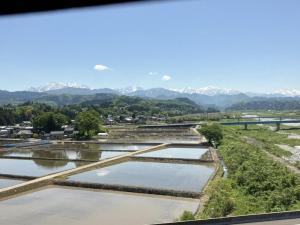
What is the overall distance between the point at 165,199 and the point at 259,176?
4.73 meters

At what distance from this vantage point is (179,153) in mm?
31969

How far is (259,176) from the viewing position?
17.6 meters

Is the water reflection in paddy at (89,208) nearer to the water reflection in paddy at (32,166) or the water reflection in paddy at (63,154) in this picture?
the water reflection in paddy at (32,166)

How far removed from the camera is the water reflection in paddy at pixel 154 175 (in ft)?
61.2

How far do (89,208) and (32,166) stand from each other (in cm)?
1252

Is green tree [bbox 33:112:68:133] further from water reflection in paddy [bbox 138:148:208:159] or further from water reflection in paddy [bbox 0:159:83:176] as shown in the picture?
water reflection in paddy [bbox 0:159:83:176]

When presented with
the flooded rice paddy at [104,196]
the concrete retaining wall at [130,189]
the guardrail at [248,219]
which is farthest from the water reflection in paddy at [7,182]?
the guardrail at [248,219]

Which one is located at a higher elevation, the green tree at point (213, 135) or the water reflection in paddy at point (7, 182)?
the green tree at point (213, 135)

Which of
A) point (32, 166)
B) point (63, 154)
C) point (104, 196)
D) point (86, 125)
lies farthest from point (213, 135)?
point (104, 196)

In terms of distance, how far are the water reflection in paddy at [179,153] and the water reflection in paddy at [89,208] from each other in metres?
13.2

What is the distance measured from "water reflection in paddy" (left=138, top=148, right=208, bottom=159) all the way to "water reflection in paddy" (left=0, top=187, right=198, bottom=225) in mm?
13222

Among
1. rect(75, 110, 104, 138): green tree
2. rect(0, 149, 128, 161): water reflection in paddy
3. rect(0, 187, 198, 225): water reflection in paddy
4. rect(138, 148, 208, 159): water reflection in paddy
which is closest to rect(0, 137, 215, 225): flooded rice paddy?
rect(0, 187, 198, 225): water reflection in paddy

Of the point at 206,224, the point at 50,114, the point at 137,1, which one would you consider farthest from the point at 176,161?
the point at 50,114

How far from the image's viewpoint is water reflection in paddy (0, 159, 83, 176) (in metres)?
22.9
